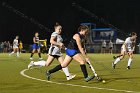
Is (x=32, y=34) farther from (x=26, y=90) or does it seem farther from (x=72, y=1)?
(x=26, y=90)

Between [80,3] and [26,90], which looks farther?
[80,3]

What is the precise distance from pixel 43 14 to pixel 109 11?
10.8 meters

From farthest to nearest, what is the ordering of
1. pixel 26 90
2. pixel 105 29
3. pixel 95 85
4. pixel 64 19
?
pixel 64 19 < pixel 105 29 < pixel 95 85 < pixel 26 90

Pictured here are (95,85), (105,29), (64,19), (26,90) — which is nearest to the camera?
(26,90)

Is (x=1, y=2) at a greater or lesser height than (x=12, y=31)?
greater

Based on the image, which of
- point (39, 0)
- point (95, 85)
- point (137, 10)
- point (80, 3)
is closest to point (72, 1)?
point (80, 3)

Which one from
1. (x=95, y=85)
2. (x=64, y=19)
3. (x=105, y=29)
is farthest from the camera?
(x=64, y=19)

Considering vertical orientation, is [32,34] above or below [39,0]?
below

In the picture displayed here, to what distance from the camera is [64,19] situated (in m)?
65.6

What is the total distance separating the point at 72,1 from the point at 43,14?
5.34 meters

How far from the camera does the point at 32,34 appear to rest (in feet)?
208

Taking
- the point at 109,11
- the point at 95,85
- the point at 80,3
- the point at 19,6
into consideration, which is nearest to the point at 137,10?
the point at 109,11

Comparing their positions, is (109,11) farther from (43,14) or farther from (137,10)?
(43,14)

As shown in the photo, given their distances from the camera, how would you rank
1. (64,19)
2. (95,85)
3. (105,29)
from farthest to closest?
(64,19), (105,29), (95,85)
